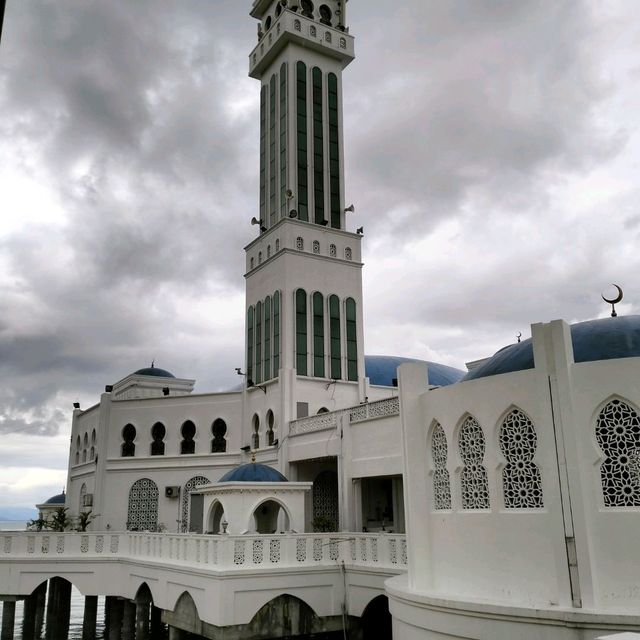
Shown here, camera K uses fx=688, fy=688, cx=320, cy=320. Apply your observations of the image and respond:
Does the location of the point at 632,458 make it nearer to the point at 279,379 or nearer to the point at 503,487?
the point at 503,487

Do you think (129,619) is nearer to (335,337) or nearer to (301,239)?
(335,337)

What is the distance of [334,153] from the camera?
29922mm

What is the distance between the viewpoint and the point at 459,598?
10.0 meters

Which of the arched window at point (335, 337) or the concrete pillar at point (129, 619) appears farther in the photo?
the arched window at point (335, 337)

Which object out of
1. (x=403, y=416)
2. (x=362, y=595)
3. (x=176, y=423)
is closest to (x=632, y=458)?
(x=403, y=416)

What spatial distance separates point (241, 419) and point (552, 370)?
1894 cm

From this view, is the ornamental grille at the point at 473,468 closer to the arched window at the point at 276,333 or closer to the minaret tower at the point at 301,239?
the minaret tower at the point at 301,239

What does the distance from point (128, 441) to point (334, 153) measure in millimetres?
15048

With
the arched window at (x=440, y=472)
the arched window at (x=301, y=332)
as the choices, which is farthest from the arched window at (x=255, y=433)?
the arched window at (x=440, y=472)

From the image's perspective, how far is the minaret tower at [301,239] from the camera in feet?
85.6

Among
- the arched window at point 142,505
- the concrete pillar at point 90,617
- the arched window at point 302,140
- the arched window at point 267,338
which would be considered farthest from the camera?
the arched window at point 302,140

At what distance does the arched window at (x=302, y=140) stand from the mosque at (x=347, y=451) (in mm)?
93

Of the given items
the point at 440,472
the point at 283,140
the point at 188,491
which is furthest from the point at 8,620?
→ the point at 283,140

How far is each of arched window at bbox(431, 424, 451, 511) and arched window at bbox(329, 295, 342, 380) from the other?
14.9 meters
